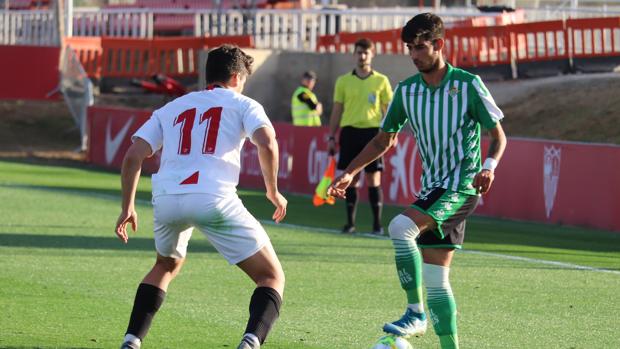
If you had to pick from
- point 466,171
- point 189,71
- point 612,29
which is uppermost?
point 466,171

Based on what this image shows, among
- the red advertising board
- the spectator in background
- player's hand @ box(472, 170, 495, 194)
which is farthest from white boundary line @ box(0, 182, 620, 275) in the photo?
player's hand @ box(472, 170, 495, 194)

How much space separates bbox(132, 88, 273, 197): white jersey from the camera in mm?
7199

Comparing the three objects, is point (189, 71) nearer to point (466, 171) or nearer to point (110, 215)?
point (110, 215)

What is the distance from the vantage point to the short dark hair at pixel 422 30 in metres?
7.64

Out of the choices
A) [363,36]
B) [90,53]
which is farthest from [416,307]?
[90,53]

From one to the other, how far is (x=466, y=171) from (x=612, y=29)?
20354 millimetres

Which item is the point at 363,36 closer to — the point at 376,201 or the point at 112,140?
the point at 112,140

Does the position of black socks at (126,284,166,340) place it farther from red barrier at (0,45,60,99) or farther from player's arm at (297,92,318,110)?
red barrier at (0,45,60,99)

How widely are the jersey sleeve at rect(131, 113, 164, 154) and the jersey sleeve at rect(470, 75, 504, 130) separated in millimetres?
1737

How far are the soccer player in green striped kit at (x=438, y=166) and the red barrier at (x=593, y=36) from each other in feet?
66.1

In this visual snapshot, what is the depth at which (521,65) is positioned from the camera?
94.1 feet

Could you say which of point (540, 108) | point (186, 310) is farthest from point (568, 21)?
point (186, 310)

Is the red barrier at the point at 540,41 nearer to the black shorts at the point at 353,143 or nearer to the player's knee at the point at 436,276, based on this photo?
the black shorts at the point at 353,143

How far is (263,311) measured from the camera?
7.28 m
